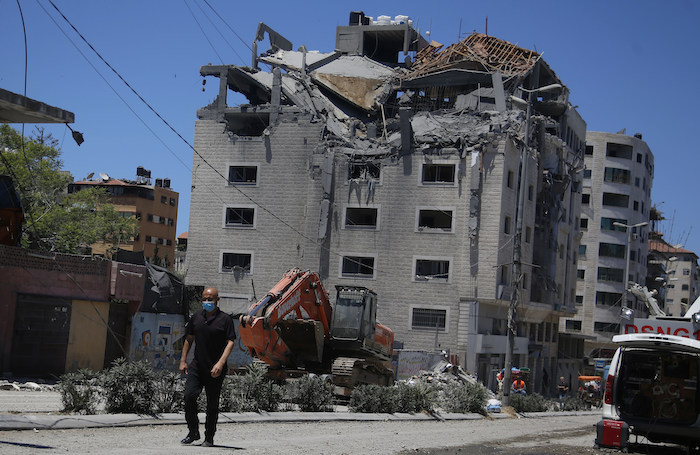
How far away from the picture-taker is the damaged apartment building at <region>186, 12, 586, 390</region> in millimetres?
50906

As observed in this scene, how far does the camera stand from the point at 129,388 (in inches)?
515

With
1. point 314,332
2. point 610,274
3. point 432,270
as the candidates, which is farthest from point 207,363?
point 610,274

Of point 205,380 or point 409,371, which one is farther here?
point 409,371

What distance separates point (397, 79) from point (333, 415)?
47.5 meters

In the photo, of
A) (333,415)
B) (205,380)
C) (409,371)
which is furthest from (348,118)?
(205,380)

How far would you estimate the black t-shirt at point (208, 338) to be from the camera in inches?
417

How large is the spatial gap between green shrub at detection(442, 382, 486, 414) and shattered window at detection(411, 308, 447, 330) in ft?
84.8

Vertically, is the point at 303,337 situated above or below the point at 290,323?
below

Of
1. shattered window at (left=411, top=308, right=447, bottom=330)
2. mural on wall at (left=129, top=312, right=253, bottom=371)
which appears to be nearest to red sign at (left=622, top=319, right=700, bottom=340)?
mural on wall at (left=129, top=312, right=253, bottom=371)

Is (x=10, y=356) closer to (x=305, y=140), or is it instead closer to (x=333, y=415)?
(x=333, y=415)

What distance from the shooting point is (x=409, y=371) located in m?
43.9

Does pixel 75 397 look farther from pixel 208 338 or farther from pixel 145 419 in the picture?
pixel 208 338

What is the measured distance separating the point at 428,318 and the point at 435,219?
657 cm

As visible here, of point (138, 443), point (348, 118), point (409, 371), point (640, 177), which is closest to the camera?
point (138, 443)
